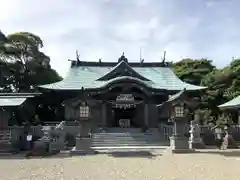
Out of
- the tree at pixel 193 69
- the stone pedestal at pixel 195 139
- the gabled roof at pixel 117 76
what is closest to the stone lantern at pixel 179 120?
the stone pedestal at pixel 195 139

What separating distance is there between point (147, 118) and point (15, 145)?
36.3 feet

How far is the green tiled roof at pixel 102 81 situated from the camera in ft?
90.0

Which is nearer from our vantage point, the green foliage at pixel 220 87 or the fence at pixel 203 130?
the fence at pixel 203 130

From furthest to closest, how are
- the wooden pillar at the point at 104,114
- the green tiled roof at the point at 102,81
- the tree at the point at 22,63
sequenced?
the tree at the point at 22,63, the green tiled roof at the point at 102,81, the wooden pillar at the point at 104,114

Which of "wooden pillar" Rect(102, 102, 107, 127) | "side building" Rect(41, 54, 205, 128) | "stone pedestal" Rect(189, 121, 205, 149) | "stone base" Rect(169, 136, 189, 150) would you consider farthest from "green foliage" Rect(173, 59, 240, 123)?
"stone base" Rect(169, 136, 189, 150)

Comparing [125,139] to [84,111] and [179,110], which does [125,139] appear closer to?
[84,111]

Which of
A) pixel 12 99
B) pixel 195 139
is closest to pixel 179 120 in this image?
pixel 195 139

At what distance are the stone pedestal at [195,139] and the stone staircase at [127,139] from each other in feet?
7.76

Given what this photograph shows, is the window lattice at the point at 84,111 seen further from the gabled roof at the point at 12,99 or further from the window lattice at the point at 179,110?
the window lattice at the point at 179,110

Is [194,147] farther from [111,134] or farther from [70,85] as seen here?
[70,85]

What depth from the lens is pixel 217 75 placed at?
3578 cm

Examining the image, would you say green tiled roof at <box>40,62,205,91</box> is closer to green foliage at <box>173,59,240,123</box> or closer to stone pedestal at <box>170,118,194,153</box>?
green foliage at <box>173,59,240,123</box>

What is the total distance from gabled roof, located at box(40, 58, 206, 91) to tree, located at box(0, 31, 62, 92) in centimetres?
318

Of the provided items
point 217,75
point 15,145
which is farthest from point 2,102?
point 217,75
